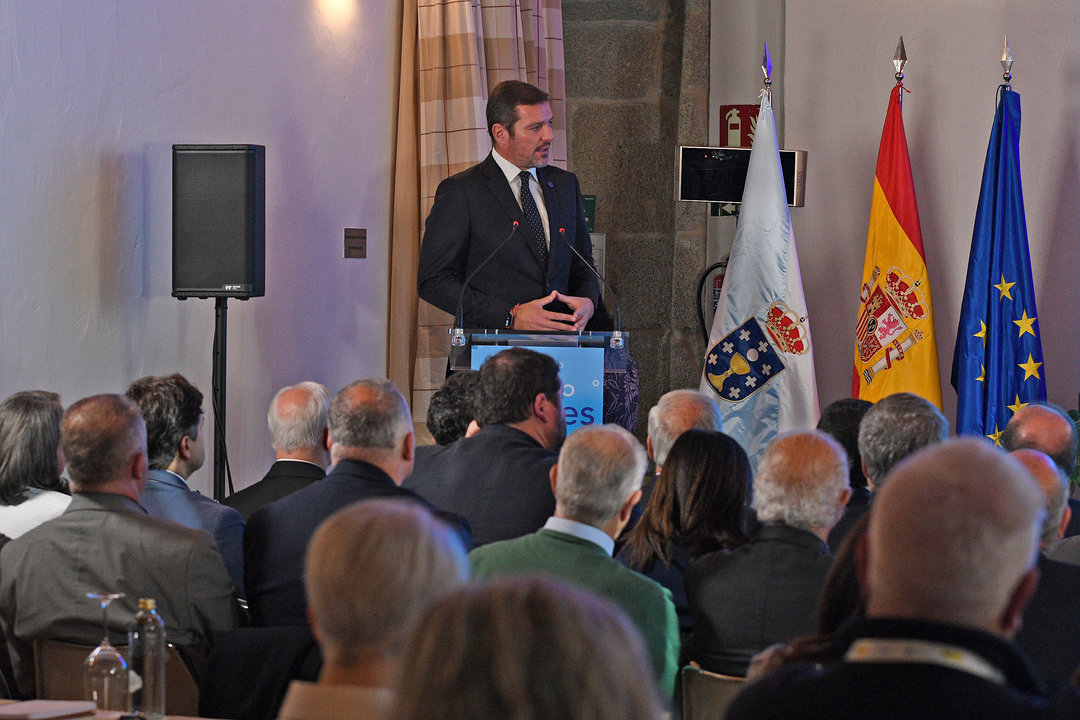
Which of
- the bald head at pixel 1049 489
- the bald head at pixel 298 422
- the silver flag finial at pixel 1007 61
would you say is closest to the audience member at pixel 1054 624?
the bald head at pixel 1049 489

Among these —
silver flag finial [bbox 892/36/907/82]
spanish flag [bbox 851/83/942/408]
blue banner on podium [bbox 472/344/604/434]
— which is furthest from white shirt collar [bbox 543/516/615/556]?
silver flag finial [bbox 892/36/907/82]

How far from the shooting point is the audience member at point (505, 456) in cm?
314

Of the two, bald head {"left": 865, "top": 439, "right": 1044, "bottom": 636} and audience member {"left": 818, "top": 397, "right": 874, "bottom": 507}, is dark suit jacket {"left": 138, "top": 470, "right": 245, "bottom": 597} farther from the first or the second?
bald head {"left": 865, "top": 439, "right": 1044, "bottom": 636}

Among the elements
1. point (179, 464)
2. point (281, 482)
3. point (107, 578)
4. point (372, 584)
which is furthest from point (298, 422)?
point (372, 584)

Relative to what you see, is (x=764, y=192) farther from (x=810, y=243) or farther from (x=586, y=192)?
(x=586, y=192)

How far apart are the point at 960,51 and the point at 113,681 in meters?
5.14

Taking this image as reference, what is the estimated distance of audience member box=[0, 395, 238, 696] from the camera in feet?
8.40

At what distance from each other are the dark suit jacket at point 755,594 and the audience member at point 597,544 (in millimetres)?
167

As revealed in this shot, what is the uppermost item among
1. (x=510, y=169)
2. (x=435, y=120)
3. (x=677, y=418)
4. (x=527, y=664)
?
(x=435, y=120)

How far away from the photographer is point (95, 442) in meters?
2.64

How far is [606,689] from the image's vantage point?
34.9 inches

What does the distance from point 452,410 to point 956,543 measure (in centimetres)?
282

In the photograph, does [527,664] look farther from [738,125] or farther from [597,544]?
[738,125]

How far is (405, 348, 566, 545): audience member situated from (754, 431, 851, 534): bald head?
0.69m
